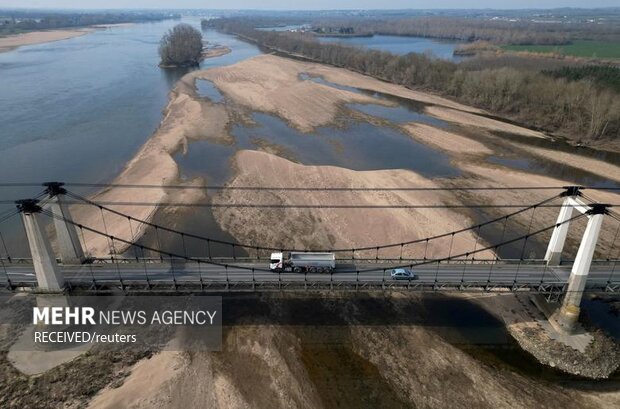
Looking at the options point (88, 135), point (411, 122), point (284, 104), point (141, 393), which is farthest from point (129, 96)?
point (141, 393)

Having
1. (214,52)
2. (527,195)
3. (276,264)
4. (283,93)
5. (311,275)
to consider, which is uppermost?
(276,264)

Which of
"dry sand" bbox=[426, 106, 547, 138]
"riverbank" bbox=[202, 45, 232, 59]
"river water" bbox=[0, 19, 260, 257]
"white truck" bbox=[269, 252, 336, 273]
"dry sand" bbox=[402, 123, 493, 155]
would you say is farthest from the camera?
"riverbank" bbox=[202, 45, 232, 59]

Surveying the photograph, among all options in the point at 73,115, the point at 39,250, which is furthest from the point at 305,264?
the point at 73,115

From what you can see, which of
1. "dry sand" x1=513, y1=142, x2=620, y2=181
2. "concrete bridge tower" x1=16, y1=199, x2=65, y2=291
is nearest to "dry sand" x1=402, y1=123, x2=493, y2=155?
"dry sand" x1=513, y1=142, x2=620, y2=181

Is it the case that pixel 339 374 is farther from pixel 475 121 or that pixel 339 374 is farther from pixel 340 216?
pixel 475 121

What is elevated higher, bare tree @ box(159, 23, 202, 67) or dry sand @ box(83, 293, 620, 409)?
bare tree @ box(159, 23, 202, 67)

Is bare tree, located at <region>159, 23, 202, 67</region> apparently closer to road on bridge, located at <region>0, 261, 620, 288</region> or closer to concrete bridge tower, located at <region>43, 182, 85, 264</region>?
concrete bridge tower, located at <region>43, 182, 85, 264</region>
